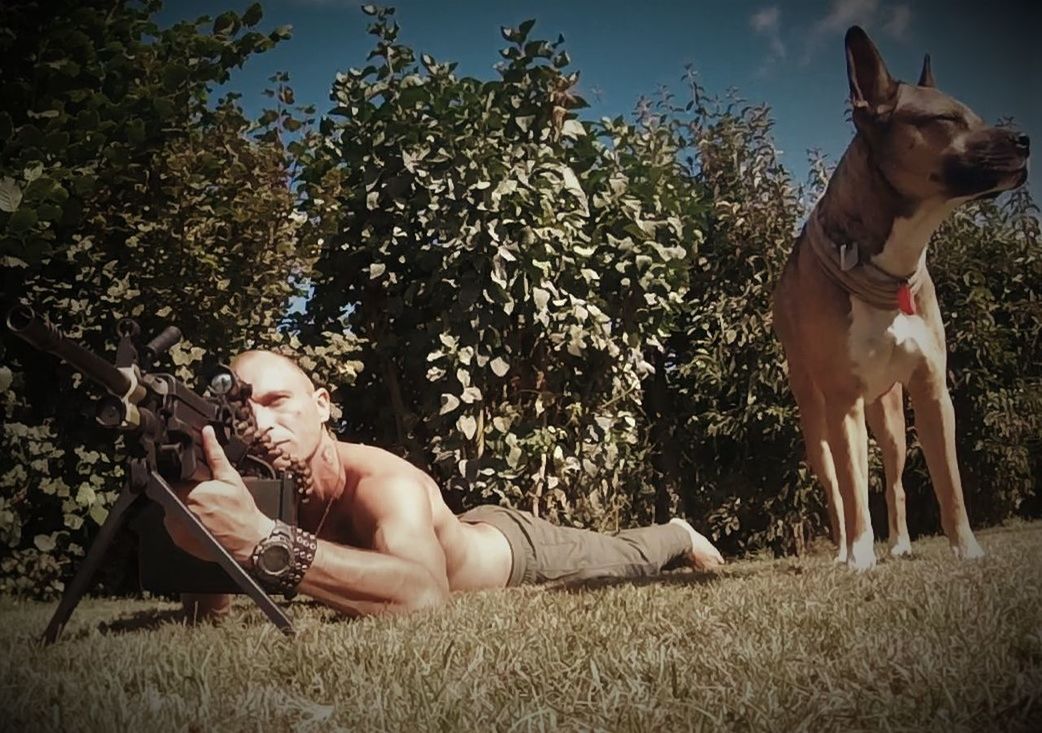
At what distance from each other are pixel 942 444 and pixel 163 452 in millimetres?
1828

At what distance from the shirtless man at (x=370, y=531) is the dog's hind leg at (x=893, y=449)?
77 cm

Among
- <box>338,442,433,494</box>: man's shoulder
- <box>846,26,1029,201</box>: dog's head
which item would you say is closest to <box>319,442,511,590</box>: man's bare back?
<box>338,442,433,494</box>: man's shoulder

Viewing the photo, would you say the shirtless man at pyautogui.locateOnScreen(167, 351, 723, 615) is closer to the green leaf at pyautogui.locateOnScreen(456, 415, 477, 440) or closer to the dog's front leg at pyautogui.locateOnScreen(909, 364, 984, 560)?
the green leaf at pyautogui.locateOnScreen(456, 415, 477, 440)

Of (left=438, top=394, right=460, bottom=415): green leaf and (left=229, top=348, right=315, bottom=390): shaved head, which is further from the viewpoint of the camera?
(left=438, top=394, right=460, bottom=415): green leaf

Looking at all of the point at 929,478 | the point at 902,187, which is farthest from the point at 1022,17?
the point at 929,478

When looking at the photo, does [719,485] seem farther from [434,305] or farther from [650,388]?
[434,305]

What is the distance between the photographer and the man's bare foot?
2770mm

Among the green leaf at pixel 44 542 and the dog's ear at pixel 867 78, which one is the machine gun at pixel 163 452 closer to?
the green leaf at pixel 44 542

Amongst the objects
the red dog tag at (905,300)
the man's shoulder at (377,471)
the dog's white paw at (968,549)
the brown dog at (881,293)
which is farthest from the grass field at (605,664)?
the red dog tag at (905,300)

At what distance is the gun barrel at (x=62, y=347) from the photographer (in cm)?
131

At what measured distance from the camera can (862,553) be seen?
6.72 ft

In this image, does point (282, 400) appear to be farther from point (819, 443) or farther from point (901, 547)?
point (901, 547)

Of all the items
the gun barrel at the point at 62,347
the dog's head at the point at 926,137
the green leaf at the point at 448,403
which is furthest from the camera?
the green leaf at the point at 448,403

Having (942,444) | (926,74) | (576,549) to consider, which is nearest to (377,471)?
(576,549)
